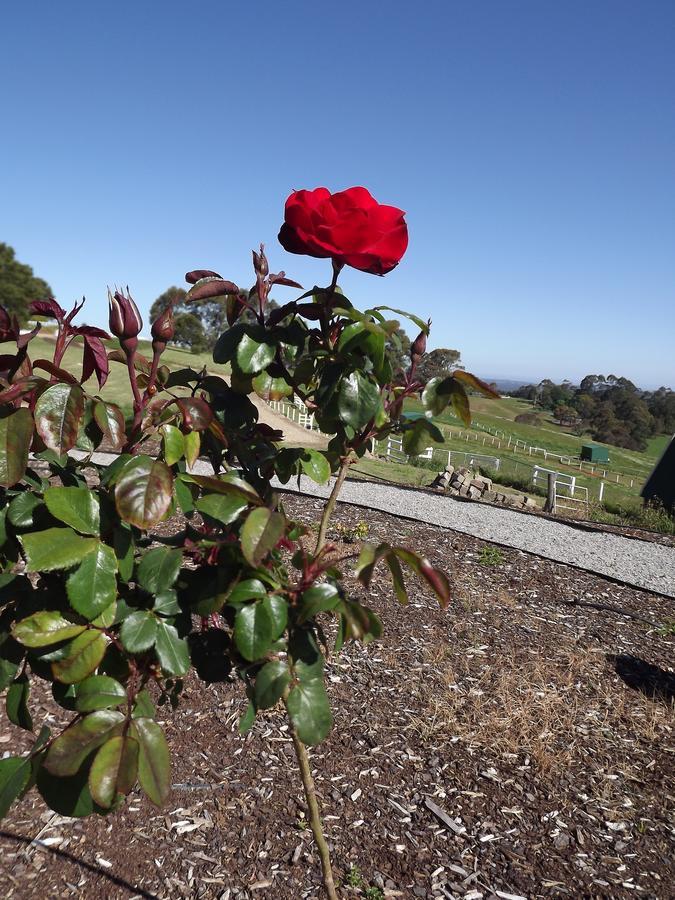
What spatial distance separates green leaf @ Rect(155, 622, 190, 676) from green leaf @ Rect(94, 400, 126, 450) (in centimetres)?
32

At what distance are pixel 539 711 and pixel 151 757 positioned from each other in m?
2.77

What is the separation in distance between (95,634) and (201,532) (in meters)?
0.25

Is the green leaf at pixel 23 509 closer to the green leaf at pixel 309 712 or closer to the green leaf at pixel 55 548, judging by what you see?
the green leaf at pixel 55 548

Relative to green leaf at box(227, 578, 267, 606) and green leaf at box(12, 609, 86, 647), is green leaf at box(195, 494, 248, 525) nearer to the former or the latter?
green leaf at box(227, 578, 267, 606)

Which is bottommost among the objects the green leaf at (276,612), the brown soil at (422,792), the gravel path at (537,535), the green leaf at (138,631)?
the brown soil at (422,792)

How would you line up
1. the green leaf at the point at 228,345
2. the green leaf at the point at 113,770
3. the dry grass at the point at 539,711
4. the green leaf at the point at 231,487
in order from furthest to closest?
the dry grass at the point at 539,711 < the green leaf at the point at 228,345 < the green leaf at the point at 231,487 < the green leaf at the point at 113,770

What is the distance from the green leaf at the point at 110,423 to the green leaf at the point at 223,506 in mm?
175

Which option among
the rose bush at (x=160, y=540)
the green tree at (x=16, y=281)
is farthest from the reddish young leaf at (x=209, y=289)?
the green tree at (x=16, y=281)

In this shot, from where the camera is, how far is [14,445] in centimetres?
96

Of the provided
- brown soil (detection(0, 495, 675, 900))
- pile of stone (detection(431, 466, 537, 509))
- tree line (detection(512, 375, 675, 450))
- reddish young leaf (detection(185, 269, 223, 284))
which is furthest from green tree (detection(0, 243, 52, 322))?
tree line (detection(512, 375, 675, 450))

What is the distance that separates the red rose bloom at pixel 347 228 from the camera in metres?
1.07

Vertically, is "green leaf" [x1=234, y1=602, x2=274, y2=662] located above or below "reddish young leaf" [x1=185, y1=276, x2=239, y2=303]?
below

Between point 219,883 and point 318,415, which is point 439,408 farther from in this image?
point 219,883

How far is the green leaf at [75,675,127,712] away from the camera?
102 centimetres
